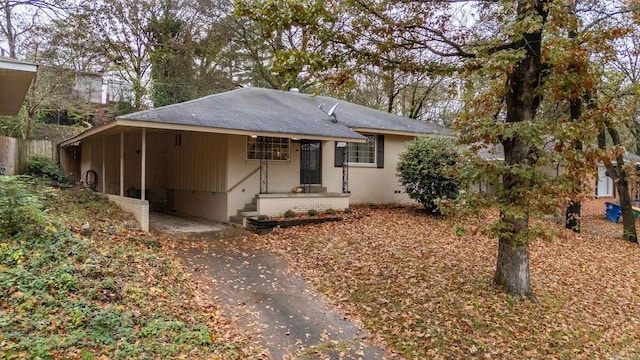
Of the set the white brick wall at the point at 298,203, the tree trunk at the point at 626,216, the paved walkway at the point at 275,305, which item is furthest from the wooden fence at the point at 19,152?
the tree trunk at the point at 626,216

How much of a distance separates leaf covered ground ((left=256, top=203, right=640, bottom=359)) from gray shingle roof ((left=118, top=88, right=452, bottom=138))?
9.55ft

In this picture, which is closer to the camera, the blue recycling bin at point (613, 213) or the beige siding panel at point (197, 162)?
the beige siding panel at point (197, 162)

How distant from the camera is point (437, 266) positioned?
7.65m

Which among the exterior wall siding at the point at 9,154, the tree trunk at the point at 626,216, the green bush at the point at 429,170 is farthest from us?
the exterior wall siding at the point at 9,154

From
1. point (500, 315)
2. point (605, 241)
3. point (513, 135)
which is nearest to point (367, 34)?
point (513, 135)

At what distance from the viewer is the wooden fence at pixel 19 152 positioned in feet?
47.5

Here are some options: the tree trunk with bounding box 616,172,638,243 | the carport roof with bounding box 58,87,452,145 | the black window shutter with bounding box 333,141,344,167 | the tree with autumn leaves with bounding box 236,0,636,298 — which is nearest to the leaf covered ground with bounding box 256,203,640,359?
the tree with autumn leaves with bounding box 236,0,636,298

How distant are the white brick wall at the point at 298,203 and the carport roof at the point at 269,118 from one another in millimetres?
1782

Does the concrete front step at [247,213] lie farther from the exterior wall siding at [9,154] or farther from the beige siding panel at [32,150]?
the beige siding panel at [32,150]

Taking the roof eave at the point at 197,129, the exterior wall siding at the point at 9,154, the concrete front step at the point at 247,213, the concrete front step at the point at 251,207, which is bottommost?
the concrete front step at the point at 247,213

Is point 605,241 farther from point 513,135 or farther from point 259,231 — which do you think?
point 259,231

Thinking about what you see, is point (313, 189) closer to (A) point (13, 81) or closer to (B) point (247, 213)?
(B) point (247, 213)

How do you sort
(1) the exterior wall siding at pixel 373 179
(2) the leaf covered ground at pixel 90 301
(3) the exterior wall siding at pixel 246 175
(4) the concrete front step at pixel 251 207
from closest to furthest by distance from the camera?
(2) the leaf covered ground at pixel 90 301, (3) the exterior wall siding at pixel 246 175, (4) the concrete front step at pixel 251 207, (1) the exterior wall siding at pixel 373 179

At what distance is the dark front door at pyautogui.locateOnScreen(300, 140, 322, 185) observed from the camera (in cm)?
1268
